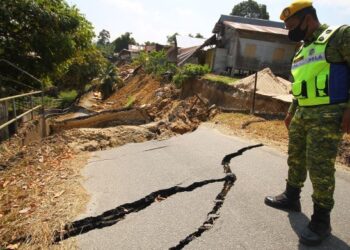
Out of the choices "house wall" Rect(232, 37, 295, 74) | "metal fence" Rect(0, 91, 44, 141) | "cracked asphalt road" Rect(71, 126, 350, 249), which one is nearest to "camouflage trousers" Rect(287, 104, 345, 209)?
"cracked asphalt road" Rect(71, 126, 350, 249)

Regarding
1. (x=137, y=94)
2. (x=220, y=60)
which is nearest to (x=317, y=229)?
(x=137, y=94)

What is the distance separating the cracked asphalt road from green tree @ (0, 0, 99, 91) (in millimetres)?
6355

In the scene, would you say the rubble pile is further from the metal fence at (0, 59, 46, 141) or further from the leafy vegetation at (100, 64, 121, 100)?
the leafy vegetation at (100, 64, 121, 100)

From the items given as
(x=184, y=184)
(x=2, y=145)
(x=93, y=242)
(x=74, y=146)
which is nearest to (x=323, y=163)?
(x=184, y=184)

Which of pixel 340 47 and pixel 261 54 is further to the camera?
pixel 261 54

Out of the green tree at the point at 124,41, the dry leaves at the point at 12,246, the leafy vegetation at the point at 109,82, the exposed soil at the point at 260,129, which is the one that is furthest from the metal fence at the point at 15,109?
the green tree at the point at 124,41

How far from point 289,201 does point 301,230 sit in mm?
384

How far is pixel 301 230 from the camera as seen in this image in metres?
2.54

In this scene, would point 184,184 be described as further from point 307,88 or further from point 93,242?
point 307,88

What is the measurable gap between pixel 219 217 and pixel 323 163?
3.44 ft

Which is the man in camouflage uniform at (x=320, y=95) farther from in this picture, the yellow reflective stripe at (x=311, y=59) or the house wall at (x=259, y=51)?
the house wall at (x=259, y=51)

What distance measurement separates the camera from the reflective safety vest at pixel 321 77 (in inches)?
90.7

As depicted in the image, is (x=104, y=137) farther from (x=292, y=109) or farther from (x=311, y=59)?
(x=311, y=59)

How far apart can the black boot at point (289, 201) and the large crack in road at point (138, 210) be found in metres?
0.54
